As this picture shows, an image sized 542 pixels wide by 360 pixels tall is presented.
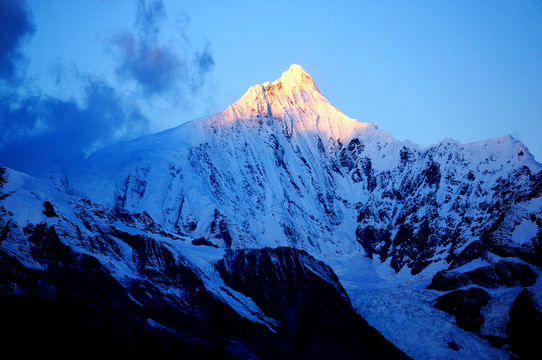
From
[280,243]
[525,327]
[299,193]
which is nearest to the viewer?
[525,327]

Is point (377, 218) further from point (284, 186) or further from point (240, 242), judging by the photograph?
point (240, 242)

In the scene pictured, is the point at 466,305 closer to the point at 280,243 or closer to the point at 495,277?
the point at 495,277

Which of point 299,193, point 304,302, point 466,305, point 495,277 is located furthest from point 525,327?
point 299,193

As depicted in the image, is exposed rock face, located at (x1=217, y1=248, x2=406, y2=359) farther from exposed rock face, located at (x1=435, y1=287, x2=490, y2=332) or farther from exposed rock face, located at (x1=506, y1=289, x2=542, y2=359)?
exposed rock face, located at (x1=506, y1=289, x2=542, y2=359)

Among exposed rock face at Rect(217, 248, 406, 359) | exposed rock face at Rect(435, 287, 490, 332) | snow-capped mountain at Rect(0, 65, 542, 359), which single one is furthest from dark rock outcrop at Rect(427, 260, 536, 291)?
exposed rock face at Rect(217, 248, 406, 359)

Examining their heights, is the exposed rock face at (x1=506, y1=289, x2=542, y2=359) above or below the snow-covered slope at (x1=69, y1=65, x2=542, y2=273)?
below

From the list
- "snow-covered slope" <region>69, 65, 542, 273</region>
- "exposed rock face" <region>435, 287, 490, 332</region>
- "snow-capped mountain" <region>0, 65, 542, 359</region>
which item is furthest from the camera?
"snow-covered slope" <region>69, 65, 542, 273</region>

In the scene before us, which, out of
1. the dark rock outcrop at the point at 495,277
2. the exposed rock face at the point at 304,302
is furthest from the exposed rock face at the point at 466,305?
the exposed rock face at the point at 304,302

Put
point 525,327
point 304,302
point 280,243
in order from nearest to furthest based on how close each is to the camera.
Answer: point 525,327 < point 304,302 < point 280,243

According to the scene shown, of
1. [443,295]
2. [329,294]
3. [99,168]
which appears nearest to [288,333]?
[329,294]
